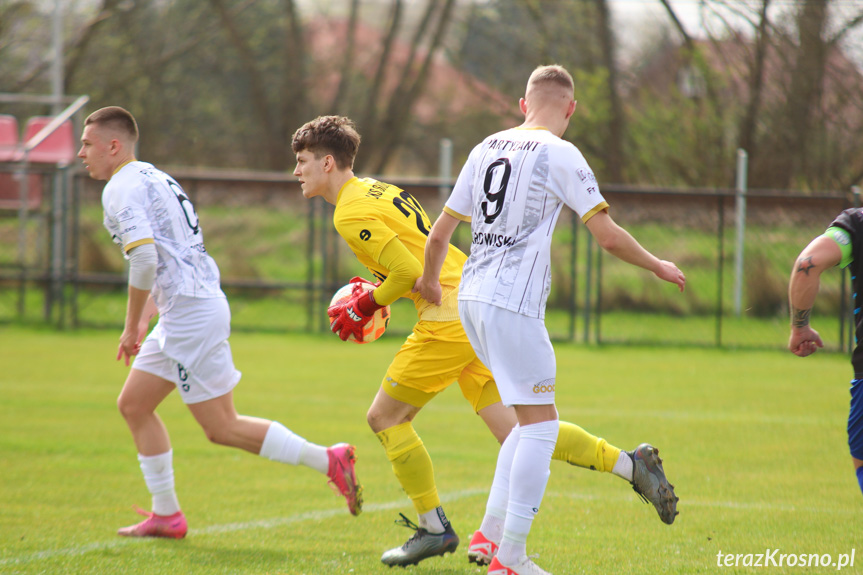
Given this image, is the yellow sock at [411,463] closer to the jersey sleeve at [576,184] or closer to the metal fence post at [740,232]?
the jersey sleeve at [576,184]

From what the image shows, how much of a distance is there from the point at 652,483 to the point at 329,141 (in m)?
2.22

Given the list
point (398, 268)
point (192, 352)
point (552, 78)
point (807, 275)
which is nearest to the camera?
point (807, 275)

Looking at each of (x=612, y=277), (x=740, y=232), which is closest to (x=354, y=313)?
(x=740, y=232)

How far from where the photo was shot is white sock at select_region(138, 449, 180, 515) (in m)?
4.67

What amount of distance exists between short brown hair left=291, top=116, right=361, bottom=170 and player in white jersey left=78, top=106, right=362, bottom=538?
2.92 ft

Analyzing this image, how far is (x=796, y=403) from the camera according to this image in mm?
9008

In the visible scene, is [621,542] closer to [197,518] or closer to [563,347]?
[197,518]

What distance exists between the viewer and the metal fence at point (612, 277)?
14.2 metres

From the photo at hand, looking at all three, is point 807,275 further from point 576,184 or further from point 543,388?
point 543,388

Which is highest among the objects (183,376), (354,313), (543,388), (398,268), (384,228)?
(384,228)

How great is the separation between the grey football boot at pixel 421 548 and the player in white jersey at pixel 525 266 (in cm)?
59

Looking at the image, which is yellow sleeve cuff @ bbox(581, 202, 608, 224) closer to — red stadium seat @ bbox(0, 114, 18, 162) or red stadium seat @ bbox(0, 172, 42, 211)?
red stadium seat @ bbox(0, 172, 42, 211)

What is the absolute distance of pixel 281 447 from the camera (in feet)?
15.6

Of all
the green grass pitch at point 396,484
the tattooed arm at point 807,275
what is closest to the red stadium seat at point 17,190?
the green grass pitch at point 396,484
